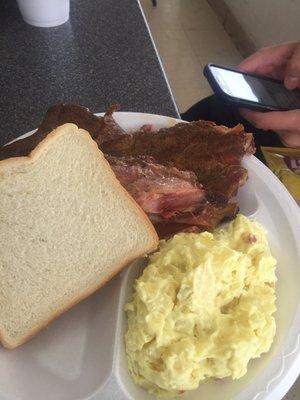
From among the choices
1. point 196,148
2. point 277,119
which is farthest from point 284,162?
point 196,148

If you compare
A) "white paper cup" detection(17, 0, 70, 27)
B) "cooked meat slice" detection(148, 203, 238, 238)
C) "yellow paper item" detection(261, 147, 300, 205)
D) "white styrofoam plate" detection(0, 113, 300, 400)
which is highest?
"white paper cup" detection(17, 0, 70, 27)

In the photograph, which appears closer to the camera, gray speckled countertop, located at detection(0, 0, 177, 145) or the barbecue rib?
the barbecue rib

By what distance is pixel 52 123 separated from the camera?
1.07 meters

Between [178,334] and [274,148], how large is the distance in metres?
0.97

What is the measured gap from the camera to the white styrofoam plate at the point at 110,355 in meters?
0.81

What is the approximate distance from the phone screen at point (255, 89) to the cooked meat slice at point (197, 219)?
1.30ft

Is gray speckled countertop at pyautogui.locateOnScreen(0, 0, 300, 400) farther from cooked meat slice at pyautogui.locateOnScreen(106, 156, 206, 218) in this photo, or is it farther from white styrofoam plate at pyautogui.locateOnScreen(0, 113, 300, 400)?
white styrofoam plate at pyautogui.locateOnScreen(0, 113, 300, 400)

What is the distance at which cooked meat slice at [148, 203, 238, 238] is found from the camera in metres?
0.98

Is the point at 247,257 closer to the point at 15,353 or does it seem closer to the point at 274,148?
the point at 15,353

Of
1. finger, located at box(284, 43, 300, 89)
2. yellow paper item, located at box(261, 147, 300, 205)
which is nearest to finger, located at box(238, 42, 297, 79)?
finger, located at box(284, 43, 300, 89)

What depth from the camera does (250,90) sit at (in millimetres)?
1320

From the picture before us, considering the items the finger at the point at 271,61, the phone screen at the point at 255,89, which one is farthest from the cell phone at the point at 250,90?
the finger at the point at 271,61

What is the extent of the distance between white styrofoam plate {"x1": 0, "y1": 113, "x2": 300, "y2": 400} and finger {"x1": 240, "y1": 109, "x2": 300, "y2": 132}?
41 cm

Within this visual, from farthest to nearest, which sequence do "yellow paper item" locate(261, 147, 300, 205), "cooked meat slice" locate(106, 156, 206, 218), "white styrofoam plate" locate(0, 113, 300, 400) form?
"yellow paper item" locate(261, 147, 300, 205) → "cooked meat slice" locate(106, 156, 206, 218) → "white styrofoam plate" locate(0, 113, 300, 400)
